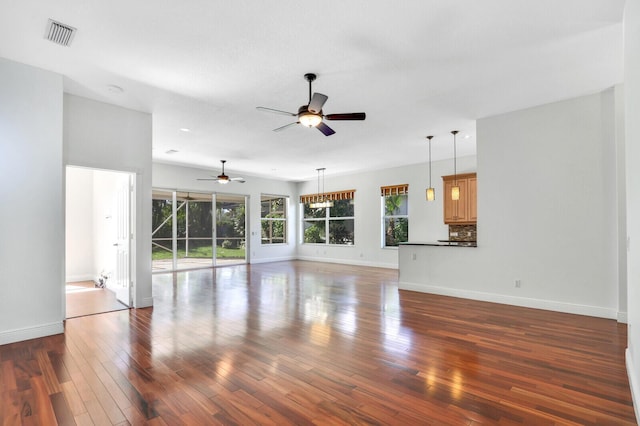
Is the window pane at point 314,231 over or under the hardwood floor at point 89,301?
over

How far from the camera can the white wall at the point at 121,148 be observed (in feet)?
13.7

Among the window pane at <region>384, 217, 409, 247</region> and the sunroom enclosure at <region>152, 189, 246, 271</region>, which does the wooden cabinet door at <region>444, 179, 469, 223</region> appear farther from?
the sunroom enclosure at <region>152, 189, 246, 271</region>

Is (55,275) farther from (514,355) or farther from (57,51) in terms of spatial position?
(514,355)

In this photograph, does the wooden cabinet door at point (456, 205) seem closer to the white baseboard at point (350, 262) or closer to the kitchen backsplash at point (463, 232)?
the kitchen backsplash at point (463, 232)

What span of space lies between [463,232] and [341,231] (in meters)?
4.02

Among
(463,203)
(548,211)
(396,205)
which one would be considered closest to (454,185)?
(463,203)

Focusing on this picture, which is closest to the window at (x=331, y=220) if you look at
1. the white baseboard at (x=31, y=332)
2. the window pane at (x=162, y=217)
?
the window pane at (x=162, y=217)

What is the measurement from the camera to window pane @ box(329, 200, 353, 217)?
10430 millimetres

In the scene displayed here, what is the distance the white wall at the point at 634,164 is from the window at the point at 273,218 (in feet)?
30.9

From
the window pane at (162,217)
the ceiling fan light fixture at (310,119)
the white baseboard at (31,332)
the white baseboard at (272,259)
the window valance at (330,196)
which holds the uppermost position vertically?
the ceiling fan light fixture at (310,119)

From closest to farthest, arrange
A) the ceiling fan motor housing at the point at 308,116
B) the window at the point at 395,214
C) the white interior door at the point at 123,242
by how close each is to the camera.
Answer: the ceiling fan motor housing at the point at 308,116
the white interior door at the point at 123,242
the window at the point at 395,214

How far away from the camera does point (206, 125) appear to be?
5.40m

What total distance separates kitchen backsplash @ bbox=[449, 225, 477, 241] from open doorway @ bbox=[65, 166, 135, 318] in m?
6.74

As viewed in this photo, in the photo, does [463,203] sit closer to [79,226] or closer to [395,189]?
[395,189]
